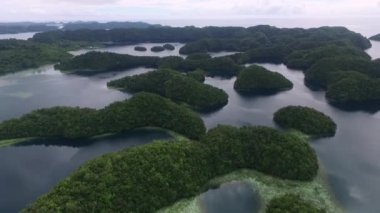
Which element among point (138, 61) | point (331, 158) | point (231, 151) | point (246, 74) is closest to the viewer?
point (231, 151)

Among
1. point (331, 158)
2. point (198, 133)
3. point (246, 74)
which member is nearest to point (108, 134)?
point (198, 133)

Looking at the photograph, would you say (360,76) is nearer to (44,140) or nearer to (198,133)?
(198,133)

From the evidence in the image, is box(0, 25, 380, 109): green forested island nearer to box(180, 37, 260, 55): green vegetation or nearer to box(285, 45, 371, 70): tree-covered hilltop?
box(285, 45, 371, 70): tree-covered hilltop

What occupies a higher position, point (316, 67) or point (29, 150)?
point (316, 67)

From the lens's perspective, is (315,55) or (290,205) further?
(315,55)

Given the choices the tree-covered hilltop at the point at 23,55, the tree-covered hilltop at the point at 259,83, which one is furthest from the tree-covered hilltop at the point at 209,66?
the tree-covered hilltop at the point at 23,55

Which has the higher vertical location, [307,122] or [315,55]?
[315,55]

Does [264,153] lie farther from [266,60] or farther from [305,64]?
[266,60]

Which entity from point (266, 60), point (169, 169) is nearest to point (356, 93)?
point (169, 169)
